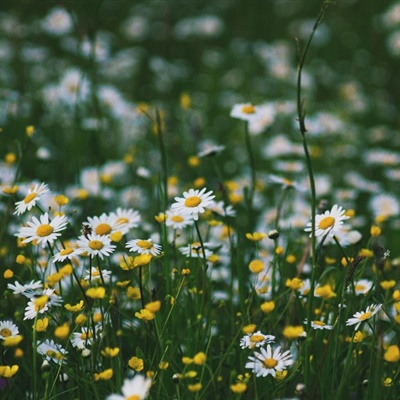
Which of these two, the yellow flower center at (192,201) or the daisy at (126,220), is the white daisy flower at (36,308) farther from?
the yellow flower center at (192,201)

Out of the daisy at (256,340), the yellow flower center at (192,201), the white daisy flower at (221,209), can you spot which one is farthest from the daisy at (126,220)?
the daisy at (256,340)

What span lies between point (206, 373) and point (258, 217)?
1.90 m

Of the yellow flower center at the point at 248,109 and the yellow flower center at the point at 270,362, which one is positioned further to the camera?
the yellow flower center at the point at 248,109

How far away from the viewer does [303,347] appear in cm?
192

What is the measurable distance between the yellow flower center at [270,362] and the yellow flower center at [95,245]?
56 cm

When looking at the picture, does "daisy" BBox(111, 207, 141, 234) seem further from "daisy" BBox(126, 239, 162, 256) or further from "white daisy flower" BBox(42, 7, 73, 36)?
"white daisy flower" BBox(42, 7, 73, 36)

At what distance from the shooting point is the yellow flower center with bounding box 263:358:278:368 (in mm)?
1761

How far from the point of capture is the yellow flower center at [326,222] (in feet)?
6.64

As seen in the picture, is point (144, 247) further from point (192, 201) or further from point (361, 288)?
point (361, 288)

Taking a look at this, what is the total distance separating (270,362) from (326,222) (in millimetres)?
484

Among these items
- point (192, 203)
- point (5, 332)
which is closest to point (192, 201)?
point (192, 203)

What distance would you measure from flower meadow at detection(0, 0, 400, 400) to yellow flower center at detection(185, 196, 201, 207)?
0.04ft

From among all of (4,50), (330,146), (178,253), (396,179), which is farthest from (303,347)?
(4,50)

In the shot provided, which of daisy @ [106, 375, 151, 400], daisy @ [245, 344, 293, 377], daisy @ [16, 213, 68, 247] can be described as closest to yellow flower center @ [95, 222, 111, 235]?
daisy @ [16, 213, 68, 247]
